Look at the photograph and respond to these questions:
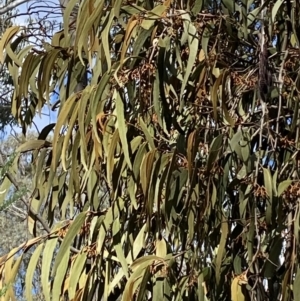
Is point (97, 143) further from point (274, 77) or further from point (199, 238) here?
point (274, 77)

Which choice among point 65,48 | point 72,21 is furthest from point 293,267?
point 72,21

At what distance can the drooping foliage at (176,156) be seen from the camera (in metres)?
1.11

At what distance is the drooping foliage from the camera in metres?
1.11

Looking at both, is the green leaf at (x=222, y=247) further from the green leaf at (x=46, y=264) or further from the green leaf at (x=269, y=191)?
the green leaf at (x=46, y=264)

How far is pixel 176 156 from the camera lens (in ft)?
3.70

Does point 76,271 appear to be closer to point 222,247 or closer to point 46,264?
point 46,264

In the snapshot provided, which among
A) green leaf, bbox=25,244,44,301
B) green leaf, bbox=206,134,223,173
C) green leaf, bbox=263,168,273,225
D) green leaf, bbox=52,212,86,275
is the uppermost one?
green leaf, bbox=206,134,223,173

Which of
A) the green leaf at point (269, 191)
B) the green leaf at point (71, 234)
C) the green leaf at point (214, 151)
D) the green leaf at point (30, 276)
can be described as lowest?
the green leaf at point (30, 276)

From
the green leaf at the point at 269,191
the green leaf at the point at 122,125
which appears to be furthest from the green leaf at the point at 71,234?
the green leaf at the point at 269,191

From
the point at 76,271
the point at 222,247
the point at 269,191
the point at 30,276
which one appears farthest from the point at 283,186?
the point at 30,276

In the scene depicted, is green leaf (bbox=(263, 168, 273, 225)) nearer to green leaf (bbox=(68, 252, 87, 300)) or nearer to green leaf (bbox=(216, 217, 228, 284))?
green leaf (bbox=(216, 217, 228, 284))

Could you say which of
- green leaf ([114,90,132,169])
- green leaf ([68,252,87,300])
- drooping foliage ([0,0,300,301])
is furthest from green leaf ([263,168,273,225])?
green leaf ([68,252,87,300])

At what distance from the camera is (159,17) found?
43.5 inches

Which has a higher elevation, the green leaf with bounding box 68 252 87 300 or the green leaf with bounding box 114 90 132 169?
the green leaf with bounding box 114 90 132 169
